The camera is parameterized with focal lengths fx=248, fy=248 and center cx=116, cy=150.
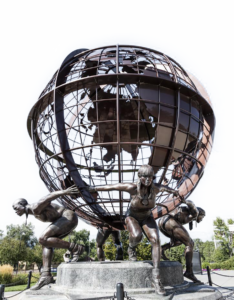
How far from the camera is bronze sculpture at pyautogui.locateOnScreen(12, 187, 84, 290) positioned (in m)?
5.50

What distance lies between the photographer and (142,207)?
5.14 m

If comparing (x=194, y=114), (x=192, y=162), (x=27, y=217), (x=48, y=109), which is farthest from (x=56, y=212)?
(x=194, y=114)

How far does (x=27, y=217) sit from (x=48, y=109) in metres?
2.74

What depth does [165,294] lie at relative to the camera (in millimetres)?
4324

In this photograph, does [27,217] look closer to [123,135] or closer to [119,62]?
[123,135]

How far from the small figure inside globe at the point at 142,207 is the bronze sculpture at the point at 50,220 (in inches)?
43.6

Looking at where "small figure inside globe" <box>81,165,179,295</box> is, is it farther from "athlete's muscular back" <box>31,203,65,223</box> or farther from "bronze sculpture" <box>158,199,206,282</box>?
"athlete's muscular back" <box>31,203,65,223</box>

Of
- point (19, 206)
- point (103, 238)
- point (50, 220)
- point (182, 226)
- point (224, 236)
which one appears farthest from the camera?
point (224, 236)

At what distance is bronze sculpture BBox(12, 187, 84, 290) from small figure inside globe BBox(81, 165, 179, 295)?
111 centimetres

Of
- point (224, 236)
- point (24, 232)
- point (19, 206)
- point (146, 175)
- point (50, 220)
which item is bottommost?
point (50, 220)

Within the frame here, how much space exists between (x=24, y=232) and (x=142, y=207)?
2062 inches

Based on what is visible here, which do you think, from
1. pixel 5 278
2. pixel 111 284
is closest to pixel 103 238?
pixel 111 284

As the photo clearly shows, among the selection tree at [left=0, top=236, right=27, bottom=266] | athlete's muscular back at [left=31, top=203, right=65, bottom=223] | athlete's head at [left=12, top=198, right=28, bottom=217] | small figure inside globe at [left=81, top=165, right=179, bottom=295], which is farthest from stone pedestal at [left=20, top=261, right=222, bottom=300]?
tree at [left=0, top=236, right=27, bottom=266]

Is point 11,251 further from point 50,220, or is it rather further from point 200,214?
point 200,214
